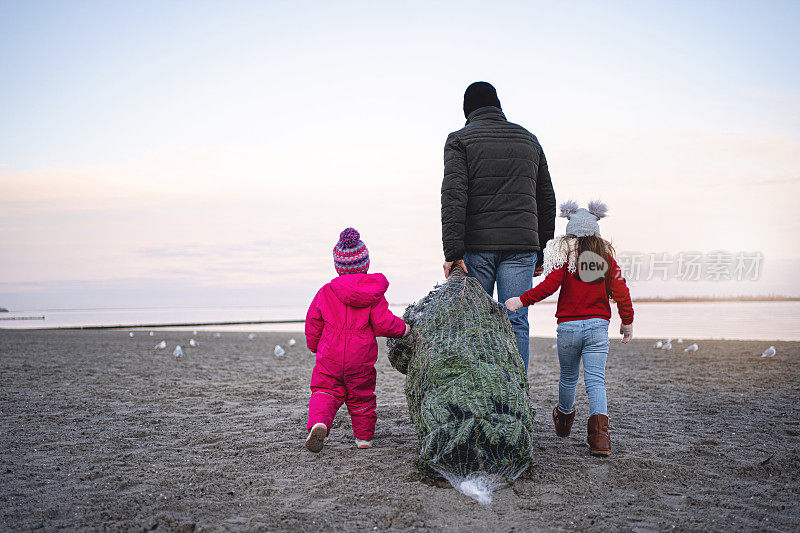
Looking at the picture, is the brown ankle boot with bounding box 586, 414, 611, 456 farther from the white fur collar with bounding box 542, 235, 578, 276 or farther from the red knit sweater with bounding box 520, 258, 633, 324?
the white fur collar with bounding box 542, 235, 578, 276

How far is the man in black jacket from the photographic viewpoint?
15.4 feet

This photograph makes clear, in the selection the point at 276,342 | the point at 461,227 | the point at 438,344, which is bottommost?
the point at 276,342

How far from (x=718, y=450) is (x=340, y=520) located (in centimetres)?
343

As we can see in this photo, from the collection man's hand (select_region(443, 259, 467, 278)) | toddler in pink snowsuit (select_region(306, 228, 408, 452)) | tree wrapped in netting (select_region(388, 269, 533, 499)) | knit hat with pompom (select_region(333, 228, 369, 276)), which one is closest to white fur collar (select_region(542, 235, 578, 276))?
tree wrapped in netting (select_region(388, 269, 533, 499))

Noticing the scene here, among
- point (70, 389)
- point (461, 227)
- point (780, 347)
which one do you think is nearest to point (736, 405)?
point (461, 227)

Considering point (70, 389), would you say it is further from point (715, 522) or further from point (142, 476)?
point (715, 522)

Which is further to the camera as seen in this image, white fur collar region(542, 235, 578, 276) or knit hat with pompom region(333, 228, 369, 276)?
knit hat with pompom region(333, 228, 369, 276)

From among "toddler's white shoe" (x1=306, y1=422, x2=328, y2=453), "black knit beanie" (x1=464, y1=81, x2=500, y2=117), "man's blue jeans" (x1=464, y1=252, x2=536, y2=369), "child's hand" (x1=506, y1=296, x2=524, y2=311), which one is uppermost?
"black knit beanie" (x1=464, y1=81, x2=500, y2=117)

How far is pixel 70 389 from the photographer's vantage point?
800cm

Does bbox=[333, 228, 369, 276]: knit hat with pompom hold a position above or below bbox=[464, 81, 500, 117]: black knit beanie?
below

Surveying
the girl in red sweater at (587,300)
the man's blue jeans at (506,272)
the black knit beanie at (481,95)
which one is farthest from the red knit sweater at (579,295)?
the black knit beanie at (481,95)

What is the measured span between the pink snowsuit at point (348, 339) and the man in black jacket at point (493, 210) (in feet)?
2.47

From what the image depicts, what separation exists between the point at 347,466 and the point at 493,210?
98.3 inches

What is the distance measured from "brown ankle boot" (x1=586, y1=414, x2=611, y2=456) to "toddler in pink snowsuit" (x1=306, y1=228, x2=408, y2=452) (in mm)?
1733
